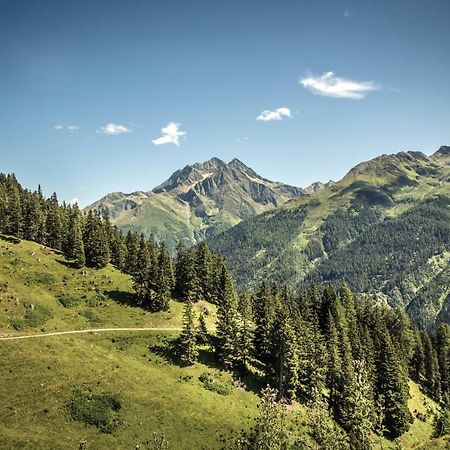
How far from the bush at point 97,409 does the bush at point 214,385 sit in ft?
60.8

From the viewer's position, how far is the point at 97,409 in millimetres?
68562

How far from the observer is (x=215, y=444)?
2643 inches

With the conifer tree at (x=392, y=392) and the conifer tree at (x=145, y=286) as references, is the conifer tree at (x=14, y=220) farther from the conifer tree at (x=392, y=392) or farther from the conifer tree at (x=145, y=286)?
the conifer tree at (x=392, y=392)

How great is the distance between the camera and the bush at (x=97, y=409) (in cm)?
6638

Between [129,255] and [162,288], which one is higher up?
[129,255]

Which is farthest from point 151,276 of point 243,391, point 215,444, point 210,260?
point 215,444

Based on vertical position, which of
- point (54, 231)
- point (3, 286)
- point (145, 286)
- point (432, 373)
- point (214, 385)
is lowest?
point (432, 373)

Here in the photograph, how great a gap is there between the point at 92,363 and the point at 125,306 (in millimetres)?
28196

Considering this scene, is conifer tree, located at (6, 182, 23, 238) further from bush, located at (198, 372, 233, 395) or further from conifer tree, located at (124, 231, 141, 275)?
bush, located at (198, 372, 233, 395)

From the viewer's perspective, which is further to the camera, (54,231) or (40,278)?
(54,231)

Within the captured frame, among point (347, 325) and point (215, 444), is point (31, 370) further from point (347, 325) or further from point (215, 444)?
point (347, 325)

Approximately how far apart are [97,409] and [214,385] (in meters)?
23.9

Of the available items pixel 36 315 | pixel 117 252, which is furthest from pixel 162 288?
pixel 117 252

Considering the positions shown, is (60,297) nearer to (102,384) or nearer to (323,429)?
(102,384)
